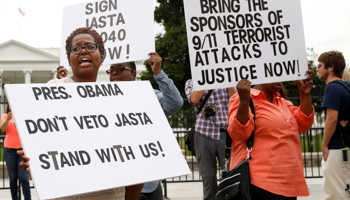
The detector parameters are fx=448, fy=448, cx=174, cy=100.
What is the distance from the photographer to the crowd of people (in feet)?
8.35

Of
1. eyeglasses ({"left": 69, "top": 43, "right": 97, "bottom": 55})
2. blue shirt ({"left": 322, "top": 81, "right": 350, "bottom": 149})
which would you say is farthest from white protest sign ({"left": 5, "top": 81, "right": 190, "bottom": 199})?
blue shirt ({"left": 322, "top": 81, "right": 350, "bottom": 149})

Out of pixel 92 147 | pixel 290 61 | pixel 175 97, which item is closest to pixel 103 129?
pixel 92 147

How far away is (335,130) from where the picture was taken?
4586mm

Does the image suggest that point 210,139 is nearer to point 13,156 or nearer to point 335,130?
point 335,130

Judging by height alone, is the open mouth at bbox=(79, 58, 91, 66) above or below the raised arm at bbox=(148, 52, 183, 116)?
above

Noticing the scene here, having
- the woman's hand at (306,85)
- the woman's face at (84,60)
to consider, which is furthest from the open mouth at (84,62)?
the woman's hand at (306,85)

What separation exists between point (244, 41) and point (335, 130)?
1835 mm

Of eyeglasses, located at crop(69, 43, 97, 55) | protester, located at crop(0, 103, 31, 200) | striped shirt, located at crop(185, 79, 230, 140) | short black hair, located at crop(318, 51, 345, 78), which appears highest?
eyeglasses, located at crop(69, 43, 97, 55)

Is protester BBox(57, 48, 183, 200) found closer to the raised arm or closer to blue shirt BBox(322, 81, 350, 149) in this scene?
the raised arm

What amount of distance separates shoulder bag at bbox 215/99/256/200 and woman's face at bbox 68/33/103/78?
1.30 metres

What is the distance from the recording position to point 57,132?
2.08 m

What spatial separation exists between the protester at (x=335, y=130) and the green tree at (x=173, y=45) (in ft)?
82.9

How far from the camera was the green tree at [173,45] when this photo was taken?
101ft

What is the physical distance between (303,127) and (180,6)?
31.3 metres
